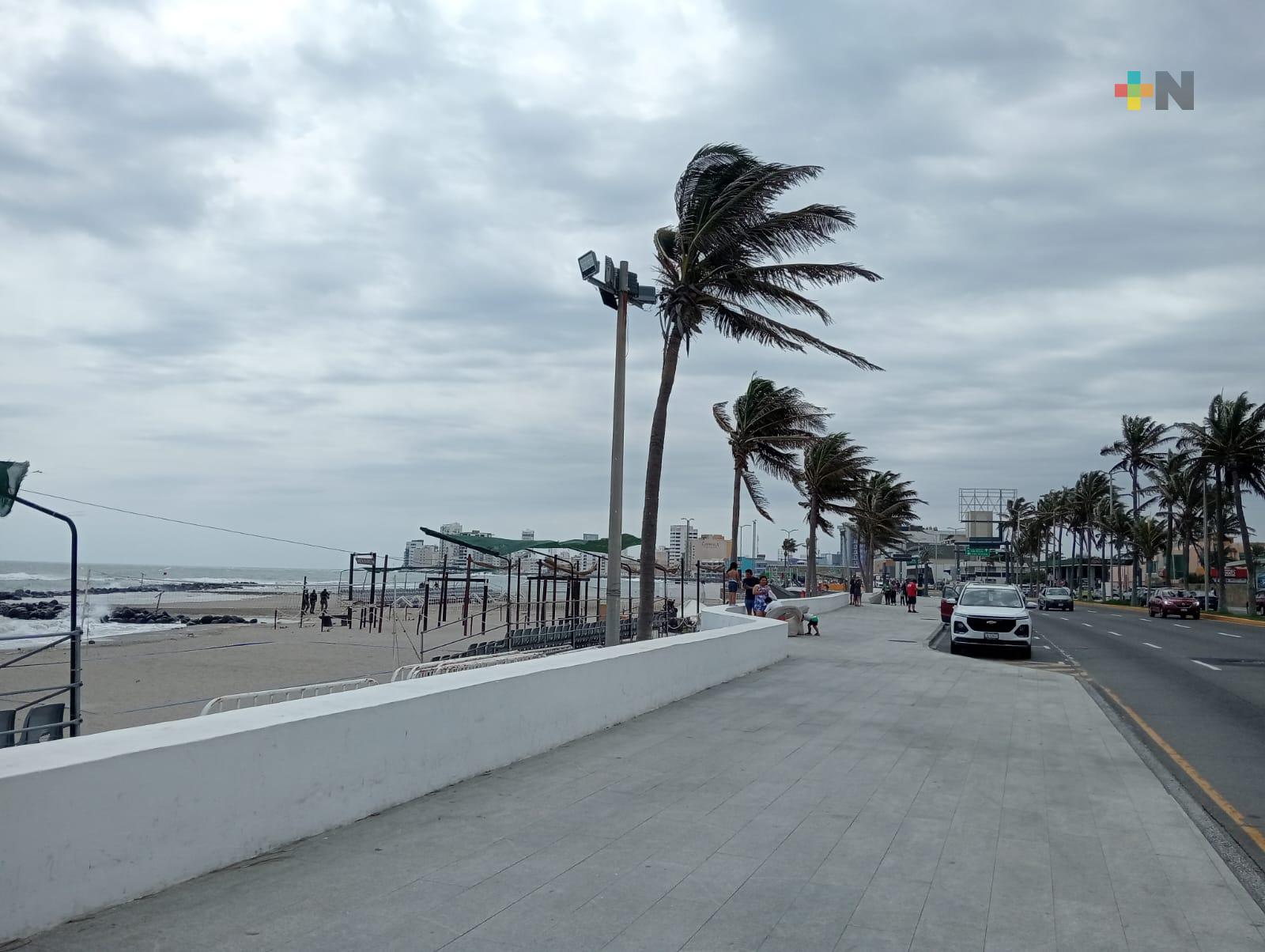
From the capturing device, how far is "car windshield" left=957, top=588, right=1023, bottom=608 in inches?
936

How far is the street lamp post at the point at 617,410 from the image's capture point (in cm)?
1362

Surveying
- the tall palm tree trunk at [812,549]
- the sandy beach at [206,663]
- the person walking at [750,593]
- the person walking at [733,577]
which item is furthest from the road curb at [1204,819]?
the tall palm tree trunk at [812,549]

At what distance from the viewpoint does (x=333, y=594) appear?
80.9 m

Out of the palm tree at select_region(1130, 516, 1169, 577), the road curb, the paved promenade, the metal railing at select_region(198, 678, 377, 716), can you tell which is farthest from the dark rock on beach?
the palm tree at select_region(1130, 516, 1169, 577)

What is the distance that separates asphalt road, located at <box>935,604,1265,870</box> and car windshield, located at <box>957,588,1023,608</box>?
1349 mm

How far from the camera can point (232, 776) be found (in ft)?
17.2

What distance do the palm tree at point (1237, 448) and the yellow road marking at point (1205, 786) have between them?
1809 inches

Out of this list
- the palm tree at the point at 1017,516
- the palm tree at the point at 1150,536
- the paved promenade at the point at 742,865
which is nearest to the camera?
the paved promenade at the point at 742,865

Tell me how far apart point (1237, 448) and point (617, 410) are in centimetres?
5038

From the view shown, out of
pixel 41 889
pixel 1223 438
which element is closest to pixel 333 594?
pixel 1223 438

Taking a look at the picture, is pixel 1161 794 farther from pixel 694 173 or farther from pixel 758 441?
pixel 758 441

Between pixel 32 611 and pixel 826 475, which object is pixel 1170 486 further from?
pixel 32 611

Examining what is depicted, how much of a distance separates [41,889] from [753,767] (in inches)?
217

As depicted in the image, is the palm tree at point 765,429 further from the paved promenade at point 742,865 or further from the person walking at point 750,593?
the paved promenade at point 742,865
